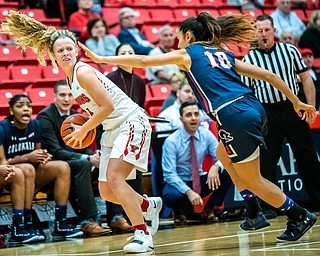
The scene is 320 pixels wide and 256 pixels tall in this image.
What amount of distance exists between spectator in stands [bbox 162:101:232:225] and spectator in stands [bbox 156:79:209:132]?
0.57 meters

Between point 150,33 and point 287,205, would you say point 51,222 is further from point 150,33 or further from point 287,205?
point 150,33

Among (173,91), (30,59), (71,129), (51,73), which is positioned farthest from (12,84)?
(71,129)

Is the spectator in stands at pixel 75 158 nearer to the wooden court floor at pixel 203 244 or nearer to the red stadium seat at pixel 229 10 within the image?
the wooden court floor at pixel 203 244

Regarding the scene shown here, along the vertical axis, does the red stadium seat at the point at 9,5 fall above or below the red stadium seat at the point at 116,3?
below

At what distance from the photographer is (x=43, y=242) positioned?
6637 millimetres

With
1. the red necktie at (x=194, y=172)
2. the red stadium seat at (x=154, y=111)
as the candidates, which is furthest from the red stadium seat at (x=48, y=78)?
the red necktie at (x=194, y=172)

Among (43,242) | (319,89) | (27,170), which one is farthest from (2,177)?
(319,89)

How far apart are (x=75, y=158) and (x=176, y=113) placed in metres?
1.74

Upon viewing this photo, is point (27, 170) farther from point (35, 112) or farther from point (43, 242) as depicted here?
point (35, 112)

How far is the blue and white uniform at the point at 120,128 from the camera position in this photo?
531 centimetres

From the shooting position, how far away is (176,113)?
8.68 metres

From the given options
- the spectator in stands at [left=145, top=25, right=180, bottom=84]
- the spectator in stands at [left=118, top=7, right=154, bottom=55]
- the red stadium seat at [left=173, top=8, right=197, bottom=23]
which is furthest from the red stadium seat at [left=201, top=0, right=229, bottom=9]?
the spectator in stands at [left=145, top=25, right=180, bottom=84]

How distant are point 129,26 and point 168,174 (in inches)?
151

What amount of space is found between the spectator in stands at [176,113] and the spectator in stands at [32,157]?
5.65 ft
